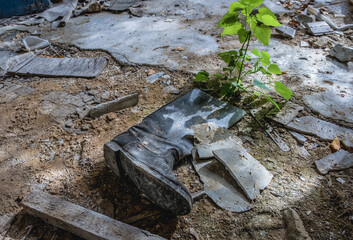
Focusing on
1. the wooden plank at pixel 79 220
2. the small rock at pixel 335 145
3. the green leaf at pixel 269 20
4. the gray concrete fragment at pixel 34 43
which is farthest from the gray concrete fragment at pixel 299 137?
the gray concrete fragment at pixel 34 43

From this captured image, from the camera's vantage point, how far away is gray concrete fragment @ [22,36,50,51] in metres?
3.63

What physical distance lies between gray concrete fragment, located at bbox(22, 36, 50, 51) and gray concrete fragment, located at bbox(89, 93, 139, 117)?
2.23 metres

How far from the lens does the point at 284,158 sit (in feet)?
6.15

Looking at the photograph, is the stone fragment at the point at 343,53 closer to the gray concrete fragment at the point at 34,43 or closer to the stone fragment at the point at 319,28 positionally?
the stone fragment at the point at 319,28

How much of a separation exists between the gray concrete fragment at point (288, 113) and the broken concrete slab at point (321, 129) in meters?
0.05

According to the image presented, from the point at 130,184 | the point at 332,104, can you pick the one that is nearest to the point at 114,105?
the point at 130,184

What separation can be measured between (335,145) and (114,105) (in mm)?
2104

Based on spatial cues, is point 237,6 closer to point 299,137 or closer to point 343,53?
point 299,137

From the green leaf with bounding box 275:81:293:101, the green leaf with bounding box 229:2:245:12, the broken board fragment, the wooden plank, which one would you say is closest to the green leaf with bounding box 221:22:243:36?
the green leaf with bounding box 229:2:245:12

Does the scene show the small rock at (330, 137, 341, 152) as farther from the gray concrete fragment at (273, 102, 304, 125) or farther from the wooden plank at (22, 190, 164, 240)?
the wooden plank at (22, 190, 164, 240)

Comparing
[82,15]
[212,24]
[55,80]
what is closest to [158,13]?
[212,24]

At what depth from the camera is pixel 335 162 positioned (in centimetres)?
183

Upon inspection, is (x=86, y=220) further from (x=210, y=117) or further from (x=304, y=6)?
(x=304, y=6)

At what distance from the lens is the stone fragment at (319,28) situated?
11.9 feet
